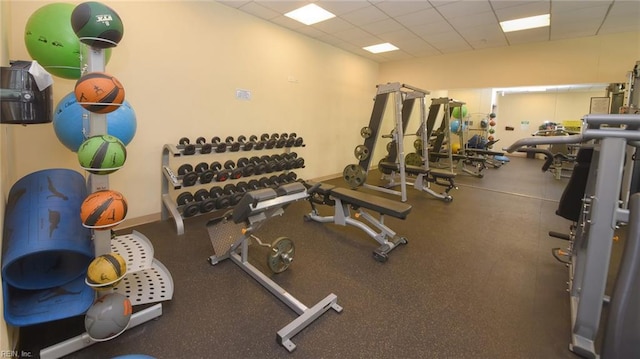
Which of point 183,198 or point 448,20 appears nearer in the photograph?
point 183,198

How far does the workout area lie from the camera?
1.37m

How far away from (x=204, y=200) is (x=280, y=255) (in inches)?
57.2

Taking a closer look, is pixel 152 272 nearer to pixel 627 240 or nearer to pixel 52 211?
pixel 52 211

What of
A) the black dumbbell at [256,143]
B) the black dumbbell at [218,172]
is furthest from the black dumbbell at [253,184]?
the black dumbbell at [256,143]

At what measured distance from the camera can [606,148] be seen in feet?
4.46

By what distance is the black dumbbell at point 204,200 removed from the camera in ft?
10.4

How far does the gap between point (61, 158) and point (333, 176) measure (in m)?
4.08

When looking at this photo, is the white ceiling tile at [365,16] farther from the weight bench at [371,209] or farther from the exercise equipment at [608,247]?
the exercise equipment at [608,247]

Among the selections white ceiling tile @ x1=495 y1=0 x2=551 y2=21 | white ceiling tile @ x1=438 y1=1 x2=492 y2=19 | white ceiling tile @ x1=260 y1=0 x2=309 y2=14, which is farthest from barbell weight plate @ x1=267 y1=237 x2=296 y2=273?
white ceiling tile @ x1=495 y1=0 x2=551 y2=21

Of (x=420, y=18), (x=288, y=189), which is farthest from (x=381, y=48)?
(x=288, y=189)

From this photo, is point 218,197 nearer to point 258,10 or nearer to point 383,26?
point 258,10

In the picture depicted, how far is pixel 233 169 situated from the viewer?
11.4ft

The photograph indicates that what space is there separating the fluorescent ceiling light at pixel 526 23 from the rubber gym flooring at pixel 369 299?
2.70 m

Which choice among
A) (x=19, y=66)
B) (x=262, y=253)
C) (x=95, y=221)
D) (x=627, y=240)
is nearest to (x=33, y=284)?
(x=95, y=221)
